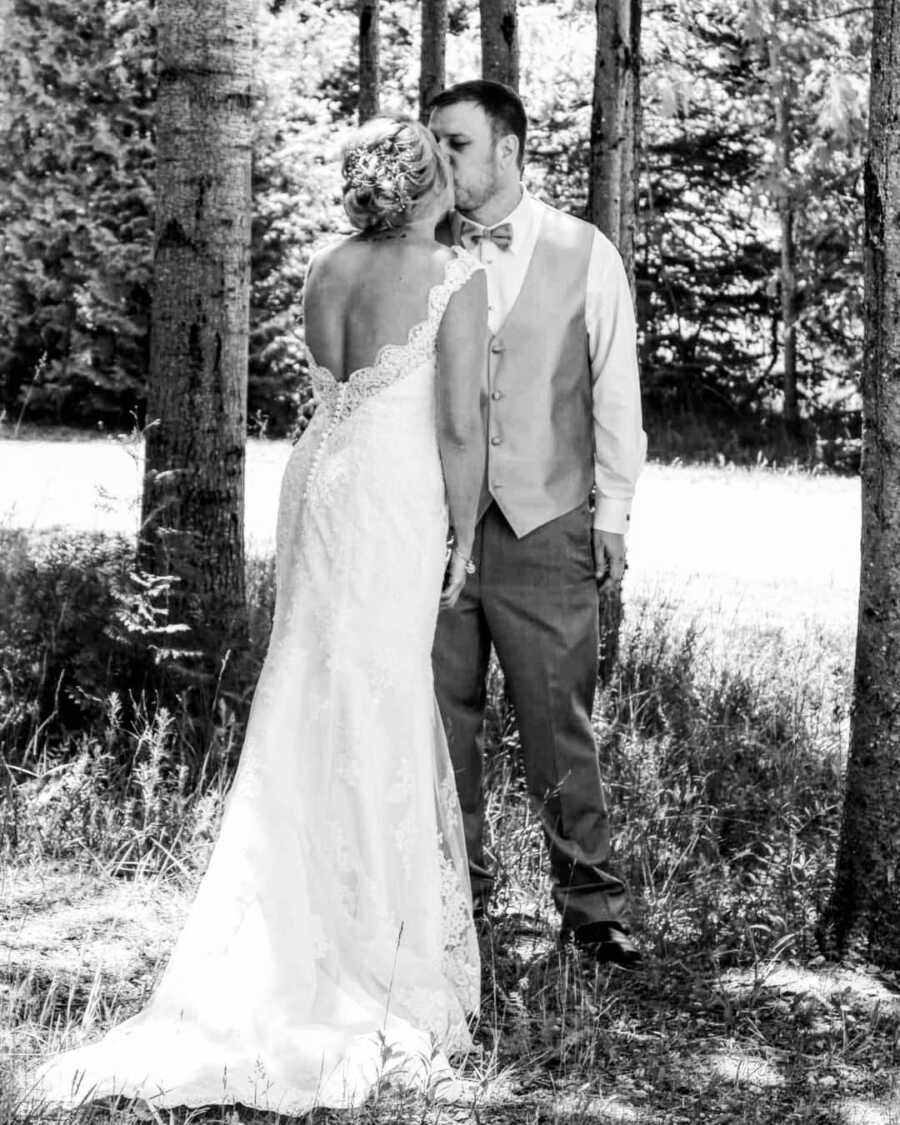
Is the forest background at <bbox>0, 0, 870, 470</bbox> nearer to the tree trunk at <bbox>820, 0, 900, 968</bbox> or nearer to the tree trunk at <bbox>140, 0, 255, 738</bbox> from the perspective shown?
the tree trunk at <bbox>140, 0, 255, 738</bbox>

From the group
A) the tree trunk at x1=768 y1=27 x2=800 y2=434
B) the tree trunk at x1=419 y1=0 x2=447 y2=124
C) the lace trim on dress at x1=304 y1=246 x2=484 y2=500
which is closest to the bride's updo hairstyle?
the lace trim on dress at x1=304 y1=246 x2=484 y2=500

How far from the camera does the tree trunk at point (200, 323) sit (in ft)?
18.6

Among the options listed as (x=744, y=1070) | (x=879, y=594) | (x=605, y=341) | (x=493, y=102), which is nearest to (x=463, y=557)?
(x=605, y=341)

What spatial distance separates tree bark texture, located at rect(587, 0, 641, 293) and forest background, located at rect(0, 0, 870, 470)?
1104 cm

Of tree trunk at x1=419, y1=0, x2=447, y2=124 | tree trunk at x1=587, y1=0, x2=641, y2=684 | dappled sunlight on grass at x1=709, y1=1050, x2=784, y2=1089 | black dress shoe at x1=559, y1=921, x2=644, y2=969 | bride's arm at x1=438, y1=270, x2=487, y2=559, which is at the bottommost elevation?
dappled sunlight on grass at x1=709, y1=1050, x2=784, y2=1089

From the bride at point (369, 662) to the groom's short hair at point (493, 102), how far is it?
532mm

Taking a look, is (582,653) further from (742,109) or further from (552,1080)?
(742,109)

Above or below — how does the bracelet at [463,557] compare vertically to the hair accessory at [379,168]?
below

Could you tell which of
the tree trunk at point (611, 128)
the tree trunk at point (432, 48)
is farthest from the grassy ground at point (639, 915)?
the tree trunk at point (432, 48)

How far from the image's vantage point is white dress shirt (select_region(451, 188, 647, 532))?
4.42m

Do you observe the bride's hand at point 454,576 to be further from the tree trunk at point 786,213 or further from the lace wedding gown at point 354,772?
the tree trunk at point 786,213

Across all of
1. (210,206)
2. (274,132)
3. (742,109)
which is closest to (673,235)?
(742,109)

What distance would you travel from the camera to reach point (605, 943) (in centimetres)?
441

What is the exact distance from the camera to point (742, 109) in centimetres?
2234
